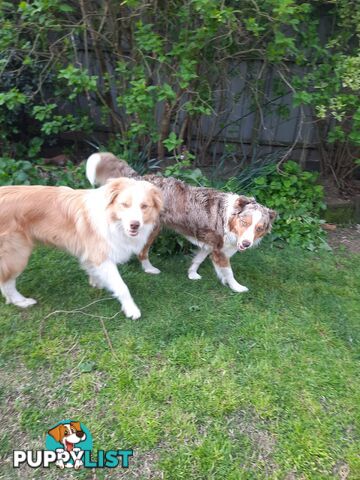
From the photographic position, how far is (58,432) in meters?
2.22

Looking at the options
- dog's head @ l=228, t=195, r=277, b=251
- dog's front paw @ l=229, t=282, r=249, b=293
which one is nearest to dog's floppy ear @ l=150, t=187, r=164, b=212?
dog's head @ l=228, t=195, r=277, b=251

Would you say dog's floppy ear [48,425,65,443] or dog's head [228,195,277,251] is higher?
dog's head [228,195,277,251]

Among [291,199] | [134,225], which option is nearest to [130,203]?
[134,225]

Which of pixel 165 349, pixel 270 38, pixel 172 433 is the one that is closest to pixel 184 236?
pixel 165 349

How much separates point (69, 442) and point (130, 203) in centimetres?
159

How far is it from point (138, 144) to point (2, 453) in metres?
3.79

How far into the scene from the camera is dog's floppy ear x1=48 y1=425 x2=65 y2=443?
2.20 meters

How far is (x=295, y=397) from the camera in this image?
100 inches

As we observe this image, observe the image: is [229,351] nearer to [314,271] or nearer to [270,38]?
[314,271]

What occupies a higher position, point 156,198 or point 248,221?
point 156,198

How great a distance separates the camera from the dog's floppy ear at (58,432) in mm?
2197

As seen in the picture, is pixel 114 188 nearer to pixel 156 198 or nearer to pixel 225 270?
pixel 156 198

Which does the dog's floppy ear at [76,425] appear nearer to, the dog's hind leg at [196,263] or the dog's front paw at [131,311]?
the dog's front paw at [131,311]

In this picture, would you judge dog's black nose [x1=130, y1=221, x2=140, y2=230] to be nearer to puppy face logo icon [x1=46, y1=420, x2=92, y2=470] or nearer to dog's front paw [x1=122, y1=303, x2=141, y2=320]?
dog's front paw [x1=122, y1=303, x2=141, y2=320]
